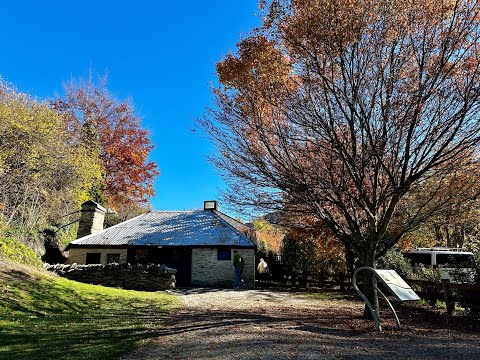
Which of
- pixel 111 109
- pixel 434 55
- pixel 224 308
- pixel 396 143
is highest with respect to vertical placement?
pixel 111 109

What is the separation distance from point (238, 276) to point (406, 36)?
557 inches

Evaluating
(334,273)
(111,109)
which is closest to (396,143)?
(334,273)

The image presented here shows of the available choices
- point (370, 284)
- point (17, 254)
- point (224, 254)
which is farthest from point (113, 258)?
point (370, 284)

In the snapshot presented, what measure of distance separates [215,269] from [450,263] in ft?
39.6

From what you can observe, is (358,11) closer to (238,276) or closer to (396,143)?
(396,143)

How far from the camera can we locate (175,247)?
67.6 ft

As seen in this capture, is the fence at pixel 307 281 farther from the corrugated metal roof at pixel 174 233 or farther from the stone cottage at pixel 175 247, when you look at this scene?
the corrugated metal roof at pixel 174 233

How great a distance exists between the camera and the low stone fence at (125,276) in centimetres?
1583

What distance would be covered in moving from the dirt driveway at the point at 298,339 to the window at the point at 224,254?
33.5ft

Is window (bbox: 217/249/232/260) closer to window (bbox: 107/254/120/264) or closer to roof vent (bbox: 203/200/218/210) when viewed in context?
roof vent (bbox: 203/200/218/210)

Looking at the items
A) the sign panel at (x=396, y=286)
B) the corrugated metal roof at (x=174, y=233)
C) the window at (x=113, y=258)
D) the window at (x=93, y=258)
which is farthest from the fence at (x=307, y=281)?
the sign panel at (x=396, y=286)

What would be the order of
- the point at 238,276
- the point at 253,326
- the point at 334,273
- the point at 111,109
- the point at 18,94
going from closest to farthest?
the point at 253,326, the point at 18,94, the point at 238,276, the point at 334,273, the point at 111,109

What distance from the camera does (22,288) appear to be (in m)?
8.74

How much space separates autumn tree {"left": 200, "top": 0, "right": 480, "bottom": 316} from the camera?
750cm
